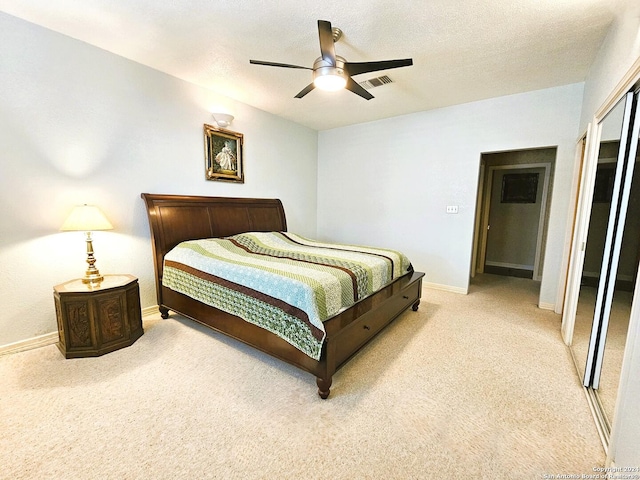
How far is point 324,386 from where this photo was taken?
176 centimetres

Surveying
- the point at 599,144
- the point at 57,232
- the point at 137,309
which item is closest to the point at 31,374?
the point at 137,309

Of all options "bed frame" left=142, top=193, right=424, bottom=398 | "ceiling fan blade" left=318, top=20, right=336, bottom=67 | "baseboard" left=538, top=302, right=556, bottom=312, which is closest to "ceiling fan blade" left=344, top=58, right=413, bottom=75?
"ceiling fan blade" left=318, top=20, right=336, bottom=67

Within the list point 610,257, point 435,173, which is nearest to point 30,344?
point 610,257

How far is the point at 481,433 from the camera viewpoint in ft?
5.00

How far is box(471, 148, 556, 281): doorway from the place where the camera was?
4648 mm

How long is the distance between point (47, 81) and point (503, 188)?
21.8ft

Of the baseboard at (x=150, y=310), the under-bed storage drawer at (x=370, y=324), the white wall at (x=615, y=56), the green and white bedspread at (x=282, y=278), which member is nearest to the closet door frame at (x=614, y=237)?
the white wall at (x=615, y=56)

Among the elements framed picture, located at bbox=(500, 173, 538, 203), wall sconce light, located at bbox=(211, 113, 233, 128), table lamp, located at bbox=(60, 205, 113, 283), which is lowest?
table lamp, located at bbox=(60, 205, 113, 283)

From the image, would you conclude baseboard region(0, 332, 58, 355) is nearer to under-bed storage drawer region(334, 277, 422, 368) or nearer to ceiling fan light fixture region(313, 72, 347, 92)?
under-bed storage drawer region(334, 277, 422, 368)

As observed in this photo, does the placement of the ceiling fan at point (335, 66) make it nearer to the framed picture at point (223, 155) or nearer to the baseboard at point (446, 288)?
the framed picture at point (223, 155)

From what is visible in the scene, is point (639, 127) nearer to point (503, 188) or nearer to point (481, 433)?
point (481, 433)

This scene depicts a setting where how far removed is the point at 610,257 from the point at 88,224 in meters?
3.73

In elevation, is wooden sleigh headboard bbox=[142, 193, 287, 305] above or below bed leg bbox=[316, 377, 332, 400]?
above

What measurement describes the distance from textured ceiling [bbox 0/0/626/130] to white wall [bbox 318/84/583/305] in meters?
0.41
